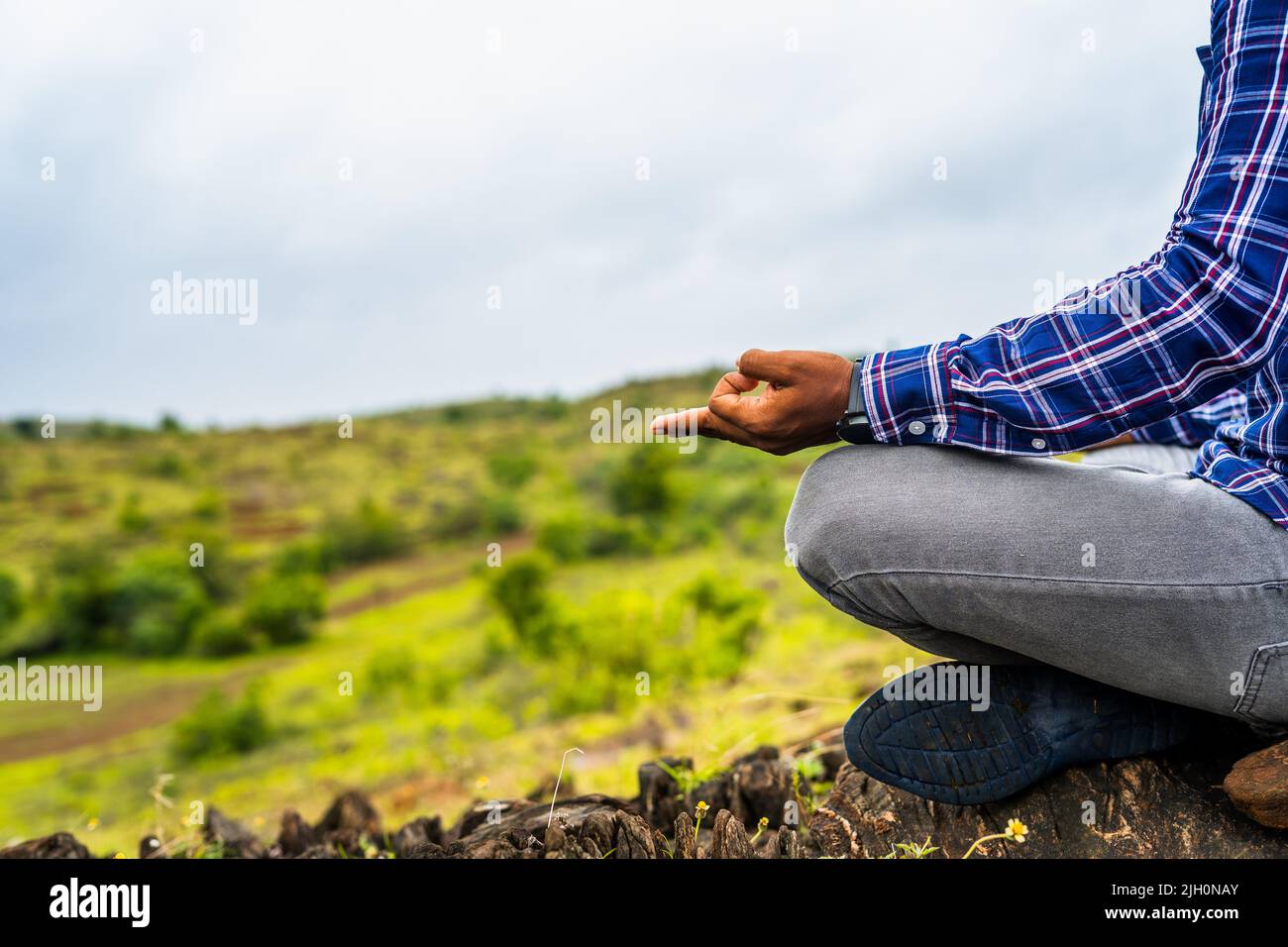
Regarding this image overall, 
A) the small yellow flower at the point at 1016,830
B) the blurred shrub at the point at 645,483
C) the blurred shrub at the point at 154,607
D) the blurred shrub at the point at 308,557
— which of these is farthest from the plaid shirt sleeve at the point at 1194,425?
the blurred shrub at the point at 308,557

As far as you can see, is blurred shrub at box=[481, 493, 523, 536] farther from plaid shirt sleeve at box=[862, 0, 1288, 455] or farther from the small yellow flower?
plaid shirt sleeve at box=[862, 0, 1288, 455]

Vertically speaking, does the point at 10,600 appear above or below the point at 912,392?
below

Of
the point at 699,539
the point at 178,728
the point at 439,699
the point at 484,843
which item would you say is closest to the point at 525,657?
the point at 439,699

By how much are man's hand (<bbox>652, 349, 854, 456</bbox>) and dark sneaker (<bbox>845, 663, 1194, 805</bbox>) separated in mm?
545

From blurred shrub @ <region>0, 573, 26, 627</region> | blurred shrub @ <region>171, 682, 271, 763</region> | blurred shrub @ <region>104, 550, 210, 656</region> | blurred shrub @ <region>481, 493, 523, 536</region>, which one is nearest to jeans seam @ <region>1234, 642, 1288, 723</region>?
blurred shrub @ <region>171, 682, 271, 763</region>

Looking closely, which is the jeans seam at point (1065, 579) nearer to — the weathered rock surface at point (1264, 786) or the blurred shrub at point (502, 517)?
the weathered rock surface at point (1264, 786)

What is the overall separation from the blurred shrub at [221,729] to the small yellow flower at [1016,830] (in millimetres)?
16880

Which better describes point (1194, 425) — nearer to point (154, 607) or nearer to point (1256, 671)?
point (1256, 671)

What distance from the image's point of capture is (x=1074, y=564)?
1.43 metres

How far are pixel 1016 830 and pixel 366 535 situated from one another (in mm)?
34806

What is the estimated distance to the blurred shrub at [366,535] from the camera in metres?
34.4

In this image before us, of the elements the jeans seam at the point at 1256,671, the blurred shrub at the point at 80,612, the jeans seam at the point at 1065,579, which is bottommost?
the blurred shrub at the point at 80,612

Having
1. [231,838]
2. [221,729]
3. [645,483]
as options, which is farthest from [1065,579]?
[645,483]
